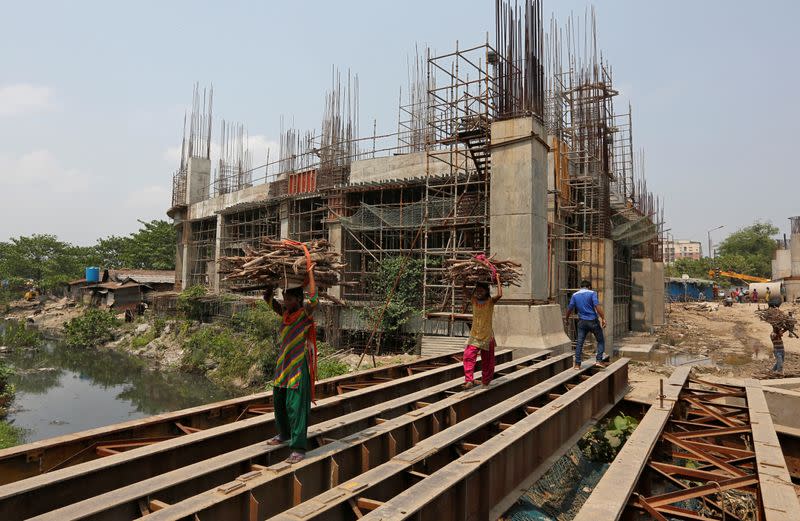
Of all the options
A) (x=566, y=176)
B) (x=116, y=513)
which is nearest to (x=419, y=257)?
(x=566, y=176)

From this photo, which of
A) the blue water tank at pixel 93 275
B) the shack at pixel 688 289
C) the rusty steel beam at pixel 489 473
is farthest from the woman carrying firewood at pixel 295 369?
the shack at pixel 688 289

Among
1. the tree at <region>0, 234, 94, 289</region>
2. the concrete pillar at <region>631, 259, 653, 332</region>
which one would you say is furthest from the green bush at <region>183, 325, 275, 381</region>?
the tree at <region>0, 234, 94, 289</region>

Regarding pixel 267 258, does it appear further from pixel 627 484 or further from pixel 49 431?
pixel 49 431

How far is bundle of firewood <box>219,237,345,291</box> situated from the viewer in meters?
4.38

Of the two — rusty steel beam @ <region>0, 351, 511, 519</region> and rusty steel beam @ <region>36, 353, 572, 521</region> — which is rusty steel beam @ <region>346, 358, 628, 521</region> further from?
rusty steel beam @ <region>0, 351, 511, 519</region>

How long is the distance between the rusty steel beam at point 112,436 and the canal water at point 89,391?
→ 11.0m

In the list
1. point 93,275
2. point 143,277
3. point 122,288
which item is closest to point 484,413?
point 122,288

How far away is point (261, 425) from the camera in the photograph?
499cm

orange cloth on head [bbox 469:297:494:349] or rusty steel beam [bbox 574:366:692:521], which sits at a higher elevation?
orange cloth on head [bbox 469:297:494:349]

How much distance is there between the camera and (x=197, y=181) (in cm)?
3080

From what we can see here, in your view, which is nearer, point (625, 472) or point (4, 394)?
point (625, 472)

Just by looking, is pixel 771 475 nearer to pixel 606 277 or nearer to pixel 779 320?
pixel 779 320

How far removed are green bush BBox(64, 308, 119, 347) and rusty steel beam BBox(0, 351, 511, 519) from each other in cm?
2742

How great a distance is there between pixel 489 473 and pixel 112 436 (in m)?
3.37
